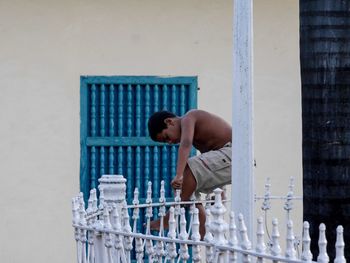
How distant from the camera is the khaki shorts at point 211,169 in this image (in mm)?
10406

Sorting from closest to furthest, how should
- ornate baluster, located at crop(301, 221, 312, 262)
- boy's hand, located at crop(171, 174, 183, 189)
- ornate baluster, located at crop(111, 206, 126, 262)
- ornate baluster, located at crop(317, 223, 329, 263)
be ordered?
ornate baluster, located at crop(317, 223, 329, 263) < ornate baluster, located at crop(301, 221, 312, 262) < ornate baluster, located at crop(111, 206, 126, 262) < boy's hand, located at crop(171, 174, 183, 189)

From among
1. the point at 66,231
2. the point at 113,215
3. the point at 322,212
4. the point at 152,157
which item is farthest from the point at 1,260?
the point at 322,212

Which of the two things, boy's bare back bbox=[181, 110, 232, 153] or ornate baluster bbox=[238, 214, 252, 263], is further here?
boy's bare back bbox=[181, 110, 232, 153]

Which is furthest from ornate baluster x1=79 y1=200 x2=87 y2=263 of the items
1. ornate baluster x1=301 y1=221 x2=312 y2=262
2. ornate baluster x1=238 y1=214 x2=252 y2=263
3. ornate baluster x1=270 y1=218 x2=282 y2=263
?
ornate baluster x1=301 y1=221 x2=312 y2=262

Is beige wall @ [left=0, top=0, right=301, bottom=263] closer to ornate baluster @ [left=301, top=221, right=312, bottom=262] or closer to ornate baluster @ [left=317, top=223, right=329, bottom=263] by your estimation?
ornate baluster @ [left=301, top=221, right=312, bottom=262]

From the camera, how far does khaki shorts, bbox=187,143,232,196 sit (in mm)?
10406

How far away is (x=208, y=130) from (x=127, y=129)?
1.70 metres

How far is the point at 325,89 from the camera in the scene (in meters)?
6.93

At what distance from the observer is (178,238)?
737cm

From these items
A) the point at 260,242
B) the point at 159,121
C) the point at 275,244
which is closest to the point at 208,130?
the point at 159,121

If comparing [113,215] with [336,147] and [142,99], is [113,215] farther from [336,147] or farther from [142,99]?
[142,99]

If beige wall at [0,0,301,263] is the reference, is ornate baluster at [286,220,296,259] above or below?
below

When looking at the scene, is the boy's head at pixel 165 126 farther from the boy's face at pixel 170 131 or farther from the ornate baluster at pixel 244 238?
the ornate baluster at pixel 244 238

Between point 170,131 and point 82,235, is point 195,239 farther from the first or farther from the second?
point 170,131
